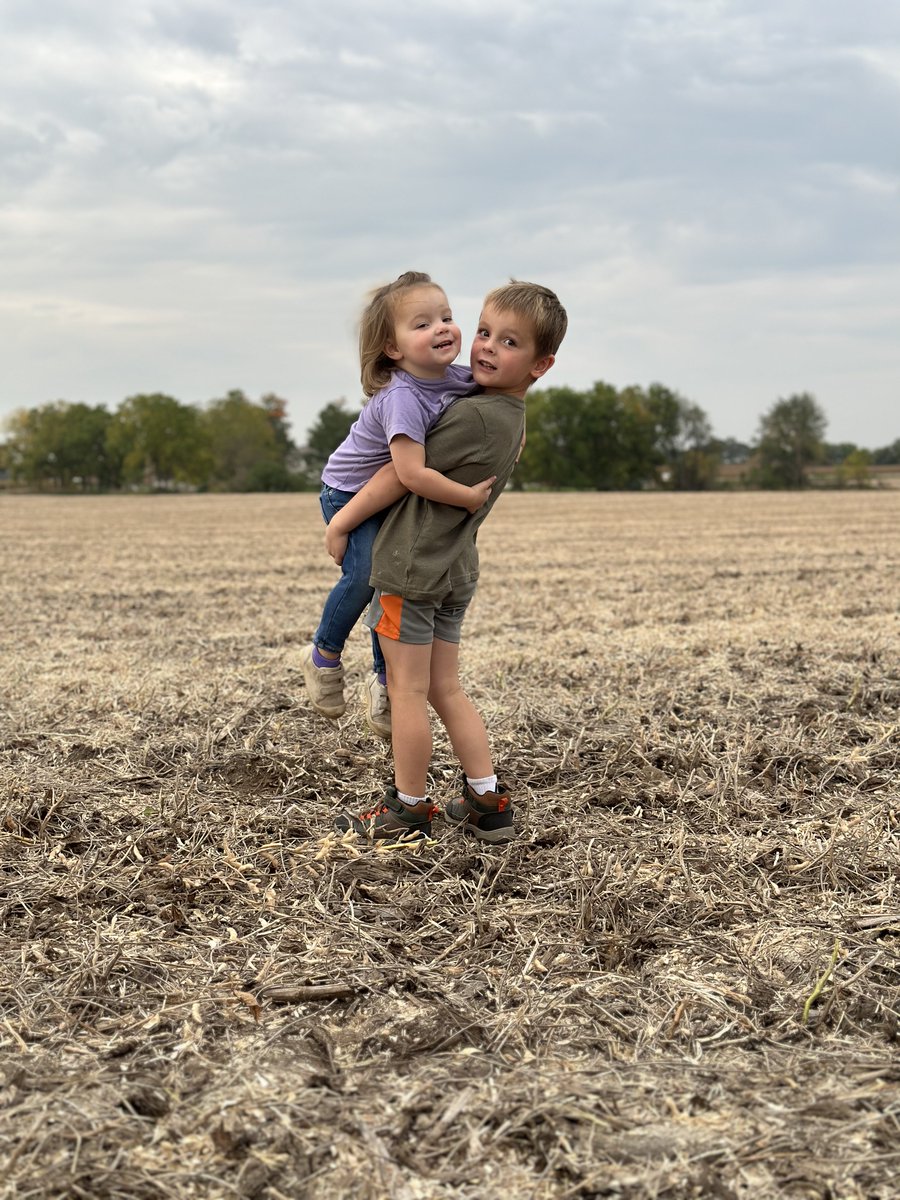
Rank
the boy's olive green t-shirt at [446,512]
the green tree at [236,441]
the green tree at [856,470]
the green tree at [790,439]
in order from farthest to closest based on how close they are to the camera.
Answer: the green tree at [236,441] → the green tree at [790,439] → the green tree at [856,470] → the boy's olive green t-shirt at [446,512]

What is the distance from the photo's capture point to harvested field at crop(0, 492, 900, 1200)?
7.01 ft

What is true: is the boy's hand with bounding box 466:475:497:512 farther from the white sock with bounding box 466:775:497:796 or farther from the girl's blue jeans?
the white sock with bounding box 466:775:497:796

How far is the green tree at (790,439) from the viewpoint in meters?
86.8

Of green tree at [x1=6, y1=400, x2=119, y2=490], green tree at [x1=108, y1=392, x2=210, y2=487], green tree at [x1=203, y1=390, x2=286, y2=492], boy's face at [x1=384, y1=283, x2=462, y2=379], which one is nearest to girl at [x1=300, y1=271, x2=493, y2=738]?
boy's face at [x1=384, y1=283, x2=462, y2=379]

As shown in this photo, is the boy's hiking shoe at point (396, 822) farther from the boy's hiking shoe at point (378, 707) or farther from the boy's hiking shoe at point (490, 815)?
the boy's hiking shoe at point (378, 707)

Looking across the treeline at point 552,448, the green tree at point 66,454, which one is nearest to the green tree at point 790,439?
the treeline at point 552,448

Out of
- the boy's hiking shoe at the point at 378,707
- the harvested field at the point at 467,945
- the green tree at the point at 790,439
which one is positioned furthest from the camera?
the green tree at the point at 790,439

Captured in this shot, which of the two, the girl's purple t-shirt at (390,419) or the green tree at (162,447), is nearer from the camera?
the girl's purple t-shirt at (390,419)

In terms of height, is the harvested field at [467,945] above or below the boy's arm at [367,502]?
below

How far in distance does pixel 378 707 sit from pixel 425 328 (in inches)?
55.1

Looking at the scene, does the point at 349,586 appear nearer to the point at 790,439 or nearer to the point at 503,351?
the point at 503,351

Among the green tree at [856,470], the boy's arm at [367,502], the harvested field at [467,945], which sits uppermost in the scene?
the green tree at [856,470]

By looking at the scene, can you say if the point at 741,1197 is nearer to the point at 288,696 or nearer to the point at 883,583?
the point at 288,696

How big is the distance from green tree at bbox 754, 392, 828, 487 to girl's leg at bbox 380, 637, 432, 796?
85.5 m
